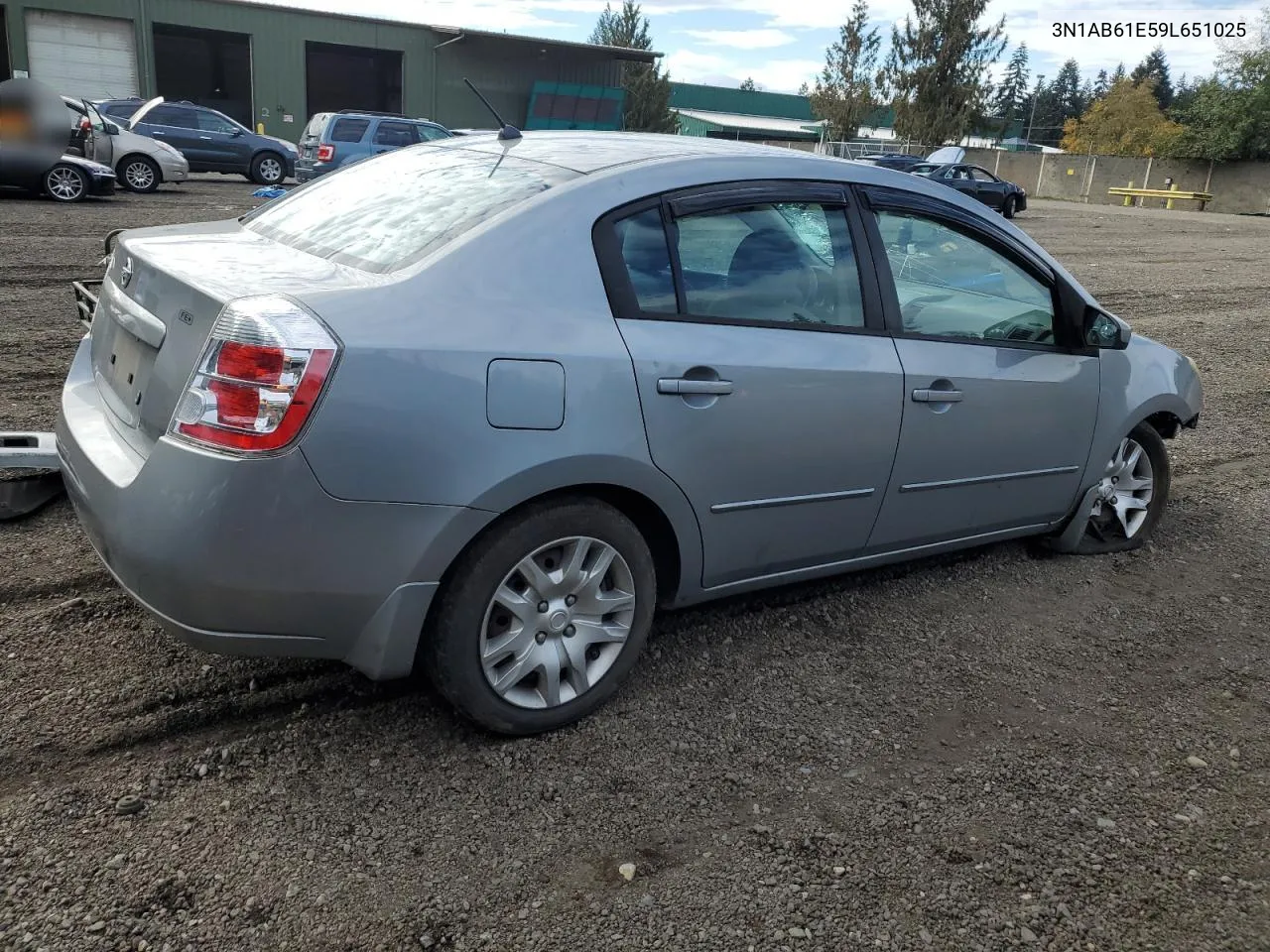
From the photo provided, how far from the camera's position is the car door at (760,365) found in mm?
3029

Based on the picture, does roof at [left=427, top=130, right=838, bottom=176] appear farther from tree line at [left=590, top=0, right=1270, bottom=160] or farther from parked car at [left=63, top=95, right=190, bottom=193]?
tree line at [left=590, top=0, right=1270, bottom=160]

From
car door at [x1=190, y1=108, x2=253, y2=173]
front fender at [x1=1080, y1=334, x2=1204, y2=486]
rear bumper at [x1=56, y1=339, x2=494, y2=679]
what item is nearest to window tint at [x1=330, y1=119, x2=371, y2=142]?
car door at [x1=190, y1=108, x2=253, y2=173]

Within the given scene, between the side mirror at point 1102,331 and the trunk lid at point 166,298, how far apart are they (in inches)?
114

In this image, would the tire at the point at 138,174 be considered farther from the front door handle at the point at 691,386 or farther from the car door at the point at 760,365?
the front door handle at the point at 691,386

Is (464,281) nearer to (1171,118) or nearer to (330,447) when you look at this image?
(330,447)

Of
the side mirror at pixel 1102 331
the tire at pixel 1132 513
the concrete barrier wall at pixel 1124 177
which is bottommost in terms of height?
the tire at pixel 1132 513

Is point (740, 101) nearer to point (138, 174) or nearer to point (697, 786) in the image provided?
point (138, 174)

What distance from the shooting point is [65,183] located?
51.0 ft

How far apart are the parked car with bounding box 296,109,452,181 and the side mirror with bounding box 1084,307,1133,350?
59.4ft

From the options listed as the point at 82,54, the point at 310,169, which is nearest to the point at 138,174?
the point at 310,169

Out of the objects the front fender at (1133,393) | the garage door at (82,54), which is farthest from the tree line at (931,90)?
the front fender at (1133,393)

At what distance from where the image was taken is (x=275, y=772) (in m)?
2.78

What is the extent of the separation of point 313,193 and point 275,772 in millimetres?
2091

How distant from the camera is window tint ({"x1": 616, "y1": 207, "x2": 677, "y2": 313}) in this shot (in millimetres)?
3033
